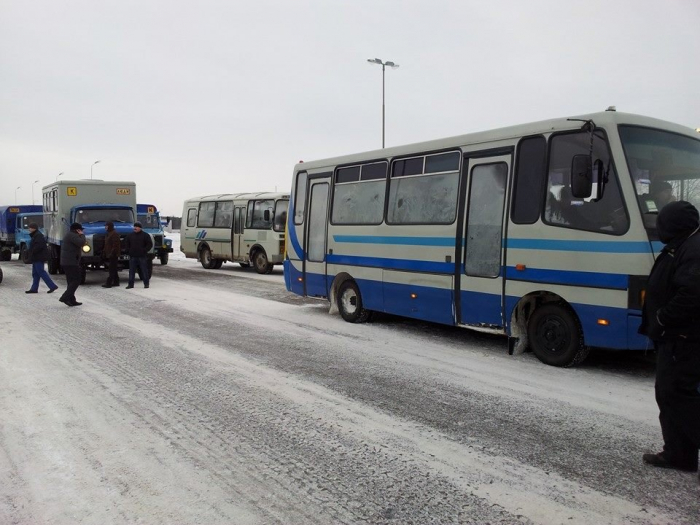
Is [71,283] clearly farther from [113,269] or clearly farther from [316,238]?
[316,238]

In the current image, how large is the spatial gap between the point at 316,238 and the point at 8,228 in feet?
86.5

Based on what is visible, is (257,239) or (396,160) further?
(257,239)

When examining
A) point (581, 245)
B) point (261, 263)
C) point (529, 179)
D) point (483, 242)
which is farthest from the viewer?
point (261, 263)

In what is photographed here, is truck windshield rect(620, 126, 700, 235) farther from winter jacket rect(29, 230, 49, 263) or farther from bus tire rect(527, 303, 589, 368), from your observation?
winter jacket rect(29, 230, 49, 263)

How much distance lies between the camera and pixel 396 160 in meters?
9.77

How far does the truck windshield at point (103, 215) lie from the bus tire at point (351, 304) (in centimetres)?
1128

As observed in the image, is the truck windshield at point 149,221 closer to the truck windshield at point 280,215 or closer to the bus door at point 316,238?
the truck windshield at point 280,215

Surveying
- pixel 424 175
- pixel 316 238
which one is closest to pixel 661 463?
pixel 424 175

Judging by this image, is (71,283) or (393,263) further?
(71,283)

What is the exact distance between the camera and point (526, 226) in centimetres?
746

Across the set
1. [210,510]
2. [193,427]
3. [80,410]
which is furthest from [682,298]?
[80,410]

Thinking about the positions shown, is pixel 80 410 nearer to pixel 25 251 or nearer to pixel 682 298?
pixel 682 298

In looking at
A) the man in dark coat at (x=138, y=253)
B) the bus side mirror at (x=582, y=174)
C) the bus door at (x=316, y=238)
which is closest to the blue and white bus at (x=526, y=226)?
the bus side mirror at (x=582, y=174)

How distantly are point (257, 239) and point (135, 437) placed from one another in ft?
56.1
